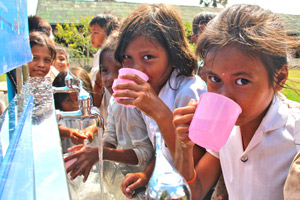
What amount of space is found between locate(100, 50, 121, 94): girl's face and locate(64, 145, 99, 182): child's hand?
1.09m

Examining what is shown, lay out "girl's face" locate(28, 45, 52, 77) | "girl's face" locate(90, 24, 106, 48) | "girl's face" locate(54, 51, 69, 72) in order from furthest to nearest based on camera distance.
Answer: "girl's face" locate(90, 24, 106, 48) → "girl's face" locate(54, 51, 69, 72) → "girl's face" locate(28, 45, 52, 77)

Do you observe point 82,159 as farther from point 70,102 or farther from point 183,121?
point 70,102

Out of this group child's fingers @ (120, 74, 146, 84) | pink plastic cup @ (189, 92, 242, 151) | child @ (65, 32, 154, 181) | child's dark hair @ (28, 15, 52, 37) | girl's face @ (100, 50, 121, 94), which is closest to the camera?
pink plastic cup @ (189, 92, 242, 151)

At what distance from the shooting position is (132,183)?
148 centimetres

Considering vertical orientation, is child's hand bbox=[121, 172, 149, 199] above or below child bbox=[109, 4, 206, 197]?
below

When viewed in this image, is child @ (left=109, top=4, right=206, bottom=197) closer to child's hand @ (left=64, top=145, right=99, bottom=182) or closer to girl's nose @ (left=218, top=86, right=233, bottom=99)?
child's hand @ (left=64, top=145, right=99, bottom=182)

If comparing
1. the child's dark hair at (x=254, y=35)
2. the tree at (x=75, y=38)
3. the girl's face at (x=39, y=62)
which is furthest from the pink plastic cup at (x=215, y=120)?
the tree at (x=75, y=38)

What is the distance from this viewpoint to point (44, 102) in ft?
4.09

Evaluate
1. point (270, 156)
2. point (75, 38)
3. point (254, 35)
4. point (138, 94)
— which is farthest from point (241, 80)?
point (75, 38)

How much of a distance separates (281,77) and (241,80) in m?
0.25

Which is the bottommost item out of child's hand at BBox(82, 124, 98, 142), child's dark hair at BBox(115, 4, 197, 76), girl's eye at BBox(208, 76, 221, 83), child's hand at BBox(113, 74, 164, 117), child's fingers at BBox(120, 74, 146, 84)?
child's hand at BBox(82, 124, 98, 142)

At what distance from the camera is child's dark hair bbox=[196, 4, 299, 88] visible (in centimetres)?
119

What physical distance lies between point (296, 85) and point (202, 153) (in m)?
0.61

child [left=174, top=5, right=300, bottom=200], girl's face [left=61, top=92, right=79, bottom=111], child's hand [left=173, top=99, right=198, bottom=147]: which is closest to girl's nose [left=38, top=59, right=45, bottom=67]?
girl's face [left=61, top=92, right=79, bottom=111]
